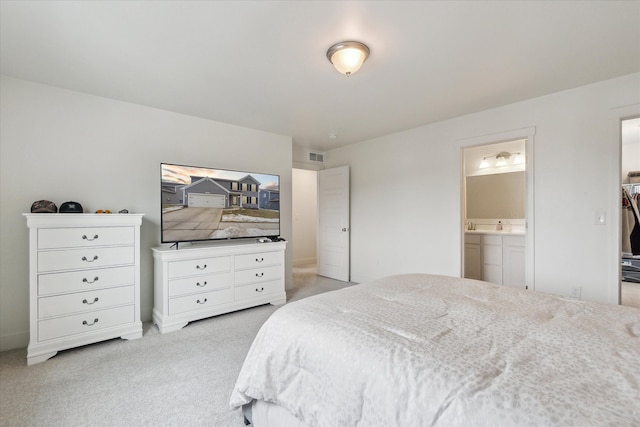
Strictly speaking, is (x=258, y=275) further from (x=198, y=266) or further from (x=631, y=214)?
(x=631, y=214)

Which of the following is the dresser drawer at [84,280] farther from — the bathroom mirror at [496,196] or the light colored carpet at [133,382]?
the bathroom mirror at [496,196]

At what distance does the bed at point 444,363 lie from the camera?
0.78 meters

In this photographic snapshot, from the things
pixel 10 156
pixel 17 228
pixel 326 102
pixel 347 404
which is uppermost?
pixel 326 102

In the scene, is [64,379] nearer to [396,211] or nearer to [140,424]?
[140,424]

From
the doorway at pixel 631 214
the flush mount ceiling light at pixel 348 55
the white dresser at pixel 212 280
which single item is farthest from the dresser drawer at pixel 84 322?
the doorway at pixel 631 214

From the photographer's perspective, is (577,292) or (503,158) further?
(503,158)

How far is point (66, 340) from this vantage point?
94.5 inches

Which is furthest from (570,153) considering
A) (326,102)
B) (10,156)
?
(10,156)

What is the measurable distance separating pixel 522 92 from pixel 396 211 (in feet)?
6.70

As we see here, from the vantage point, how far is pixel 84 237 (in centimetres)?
248

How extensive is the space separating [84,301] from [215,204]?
149 cm

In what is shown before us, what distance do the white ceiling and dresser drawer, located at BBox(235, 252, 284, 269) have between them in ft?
5.84

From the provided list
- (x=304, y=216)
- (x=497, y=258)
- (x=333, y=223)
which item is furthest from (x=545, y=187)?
(x=304, y=216)

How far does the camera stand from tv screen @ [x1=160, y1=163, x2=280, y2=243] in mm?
3041
